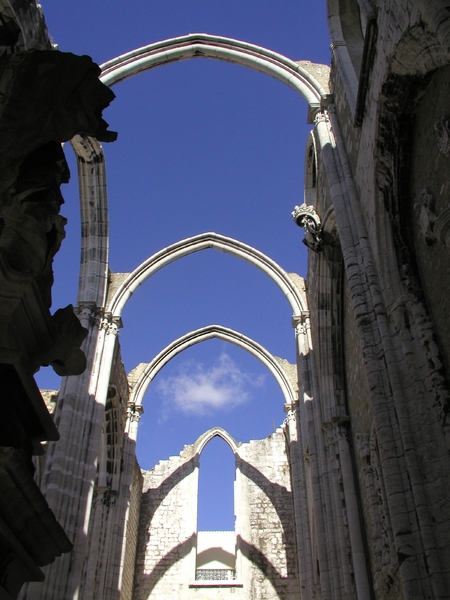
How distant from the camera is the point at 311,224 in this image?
8.84 meters

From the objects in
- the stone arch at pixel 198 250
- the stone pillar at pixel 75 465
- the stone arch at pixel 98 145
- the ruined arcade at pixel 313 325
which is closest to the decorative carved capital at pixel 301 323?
the ruined arcade at pixel 313 325

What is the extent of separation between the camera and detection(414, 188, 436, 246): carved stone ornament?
478 centimetres

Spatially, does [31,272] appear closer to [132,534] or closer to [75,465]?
[75,465]

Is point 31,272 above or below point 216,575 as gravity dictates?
below

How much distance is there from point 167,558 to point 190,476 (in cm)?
246

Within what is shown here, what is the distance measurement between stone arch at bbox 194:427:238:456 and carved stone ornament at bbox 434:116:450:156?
574 inches

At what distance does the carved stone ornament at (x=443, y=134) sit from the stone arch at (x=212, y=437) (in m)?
14.6

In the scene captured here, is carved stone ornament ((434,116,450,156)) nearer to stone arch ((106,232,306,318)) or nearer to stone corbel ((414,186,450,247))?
stone corbel ((414,186,450,247))

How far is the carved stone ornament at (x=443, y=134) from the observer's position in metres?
4.37

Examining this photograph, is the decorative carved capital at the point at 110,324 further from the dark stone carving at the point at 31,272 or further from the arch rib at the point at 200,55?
the dark stone carving at the point at 31,272

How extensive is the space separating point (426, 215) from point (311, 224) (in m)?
4.07

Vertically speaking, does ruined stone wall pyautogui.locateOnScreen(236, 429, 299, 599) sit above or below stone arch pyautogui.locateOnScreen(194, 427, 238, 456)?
below

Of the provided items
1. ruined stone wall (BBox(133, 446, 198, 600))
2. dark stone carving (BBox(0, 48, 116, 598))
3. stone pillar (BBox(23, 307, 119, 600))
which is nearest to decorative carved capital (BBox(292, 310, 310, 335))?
stone pillar (BBox(23, 307, 119, 600))

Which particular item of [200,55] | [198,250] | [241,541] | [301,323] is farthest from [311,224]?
[241,541]
